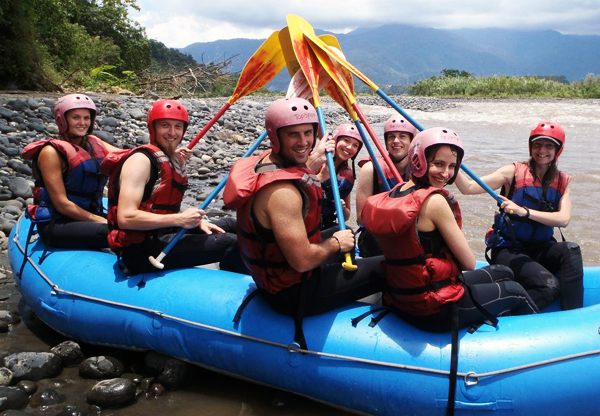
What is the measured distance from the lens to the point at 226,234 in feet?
12.8

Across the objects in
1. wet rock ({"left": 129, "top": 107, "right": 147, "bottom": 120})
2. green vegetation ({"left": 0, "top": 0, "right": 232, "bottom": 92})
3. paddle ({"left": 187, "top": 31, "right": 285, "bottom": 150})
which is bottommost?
wet rock ({"left": 129, "top": 107, "right": 147, "bottom": 120})

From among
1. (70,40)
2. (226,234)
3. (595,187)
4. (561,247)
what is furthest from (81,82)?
(561,247)

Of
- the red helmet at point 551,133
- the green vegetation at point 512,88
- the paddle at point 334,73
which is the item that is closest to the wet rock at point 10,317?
the paddle at point 334,73

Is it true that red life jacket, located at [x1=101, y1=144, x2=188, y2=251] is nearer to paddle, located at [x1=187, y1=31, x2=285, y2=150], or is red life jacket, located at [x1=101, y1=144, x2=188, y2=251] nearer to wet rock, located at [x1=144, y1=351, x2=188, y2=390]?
paddle, located at [x1=187, y1=31, x2=285, y2=150]

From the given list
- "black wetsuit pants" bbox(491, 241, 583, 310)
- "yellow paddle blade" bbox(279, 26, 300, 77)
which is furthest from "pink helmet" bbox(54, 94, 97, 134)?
"black wetsuit pants" bbox(491, 241, 583, 310)

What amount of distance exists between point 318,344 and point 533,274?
1.50m

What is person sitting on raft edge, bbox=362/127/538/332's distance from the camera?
8.72ft

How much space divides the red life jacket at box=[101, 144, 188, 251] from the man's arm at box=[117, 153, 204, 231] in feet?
0.20

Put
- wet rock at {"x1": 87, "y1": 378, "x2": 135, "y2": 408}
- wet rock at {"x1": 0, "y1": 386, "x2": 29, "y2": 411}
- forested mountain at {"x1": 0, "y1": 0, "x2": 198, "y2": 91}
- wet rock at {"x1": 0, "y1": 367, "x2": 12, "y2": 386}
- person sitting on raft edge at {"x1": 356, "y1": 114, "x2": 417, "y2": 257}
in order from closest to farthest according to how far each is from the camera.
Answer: wet rock at {"x1": 0, "y1": 386, "x2": 29, "y2": 411} < wet rock at {"x1": 87, "y1": 378, "x2": 135, "y2": 408} < wet rock at {"x1": 0, "y1": 367, "x2": 12, "y2": 386} < person sitting on raft edge at {"x1": 356, "y1": 114, "x2": 417, "y2": 257} < forested mountain at {"x1": 0, "y1": 0, "x2": 198, "y2": 91}

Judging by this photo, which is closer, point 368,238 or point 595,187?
point 368,238

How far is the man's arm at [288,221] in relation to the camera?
270cm

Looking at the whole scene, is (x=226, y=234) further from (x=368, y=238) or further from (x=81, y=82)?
(x=81, y=82)

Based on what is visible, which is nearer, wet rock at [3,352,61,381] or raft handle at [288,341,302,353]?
raft handle at [288,341,302,353]

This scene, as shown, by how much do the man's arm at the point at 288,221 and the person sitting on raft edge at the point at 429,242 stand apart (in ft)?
1.02
